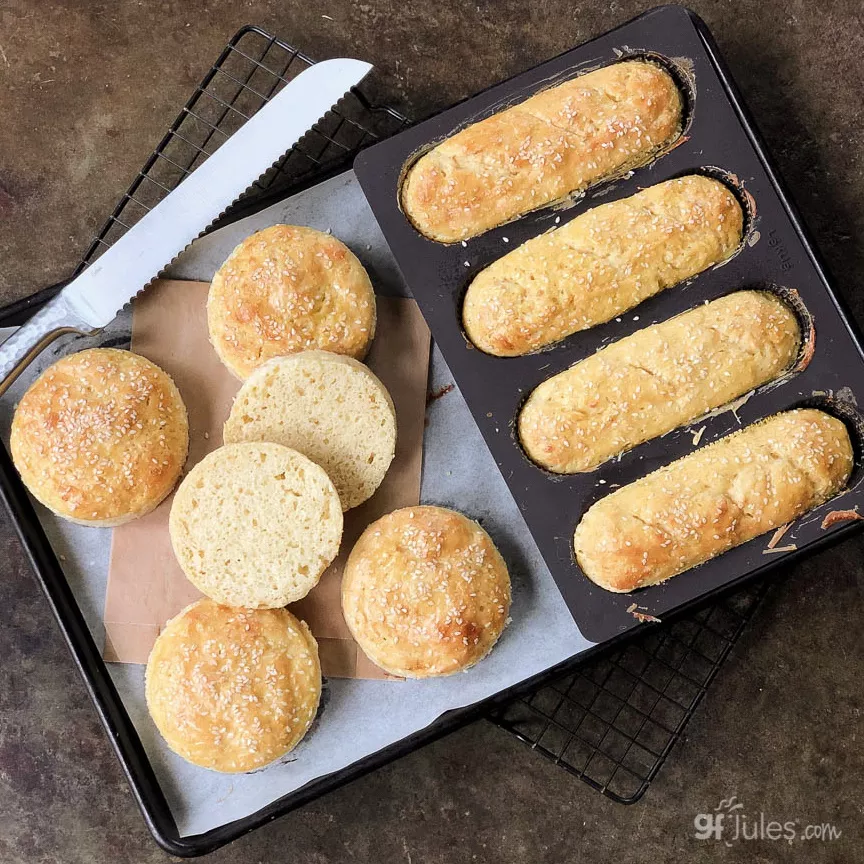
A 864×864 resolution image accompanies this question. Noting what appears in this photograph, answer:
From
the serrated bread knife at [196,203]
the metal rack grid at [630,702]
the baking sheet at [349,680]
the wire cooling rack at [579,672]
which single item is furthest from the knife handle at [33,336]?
the metal rack grid at [630,702]

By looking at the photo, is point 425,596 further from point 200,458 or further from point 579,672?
point 200,458

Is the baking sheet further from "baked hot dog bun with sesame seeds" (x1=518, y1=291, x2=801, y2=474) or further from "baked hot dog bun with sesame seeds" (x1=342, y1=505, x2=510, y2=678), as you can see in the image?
"baked hot dog bun with sesame seeds" (x1=518, y1=291, x2=801, y2=474)

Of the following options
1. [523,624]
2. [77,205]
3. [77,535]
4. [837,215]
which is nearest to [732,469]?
[523,624]

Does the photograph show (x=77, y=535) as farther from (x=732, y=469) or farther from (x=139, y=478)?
(x=732, y=469)

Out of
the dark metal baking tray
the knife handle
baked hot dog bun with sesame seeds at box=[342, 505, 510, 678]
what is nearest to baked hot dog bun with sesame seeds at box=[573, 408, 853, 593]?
the dark metal baking tray


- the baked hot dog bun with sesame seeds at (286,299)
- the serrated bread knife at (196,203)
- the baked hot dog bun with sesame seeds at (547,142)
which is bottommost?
the baked hot dog bun with sesame seeds at (286,299)

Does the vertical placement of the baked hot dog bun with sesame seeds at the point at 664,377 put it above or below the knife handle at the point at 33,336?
below

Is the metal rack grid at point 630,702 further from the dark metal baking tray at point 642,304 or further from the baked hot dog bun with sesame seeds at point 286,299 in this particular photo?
the baked hot dog bun with sesame seeds at point 286,299
